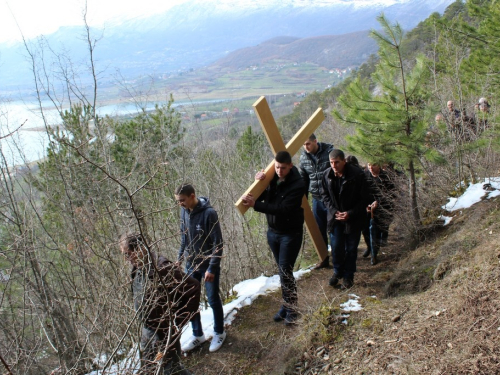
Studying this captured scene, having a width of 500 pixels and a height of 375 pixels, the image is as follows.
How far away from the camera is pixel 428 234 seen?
4.94 metres

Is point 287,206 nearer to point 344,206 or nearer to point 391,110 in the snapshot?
point 344,206

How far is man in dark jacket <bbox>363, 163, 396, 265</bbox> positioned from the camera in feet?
16.2

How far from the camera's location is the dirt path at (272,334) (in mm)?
3295

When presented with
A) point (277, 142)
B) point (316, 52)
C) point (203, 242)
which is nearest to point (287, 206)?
point (203, 242)

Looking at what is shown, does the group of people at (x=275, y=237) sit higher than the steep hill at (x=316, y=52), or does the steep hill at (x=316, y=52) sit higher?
the steep hill at (x=316, y=52)

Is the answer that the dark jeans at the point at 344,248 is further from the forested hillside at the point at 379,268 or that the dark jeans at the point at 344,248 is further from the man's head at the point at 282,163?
the man's head at the point at 282,163

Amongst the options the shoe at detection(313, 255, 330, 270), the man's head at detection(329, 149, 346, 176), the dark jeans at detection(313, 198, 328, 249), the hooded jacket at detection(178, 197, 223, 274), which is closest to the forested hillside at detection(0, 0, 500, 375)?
the shoe at detection(313, 255, 330, 270)

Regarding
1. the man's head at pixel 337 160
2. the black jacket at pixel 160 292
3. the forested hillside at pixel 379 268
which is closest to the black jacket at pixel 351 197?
the man's head at pixel 337 160

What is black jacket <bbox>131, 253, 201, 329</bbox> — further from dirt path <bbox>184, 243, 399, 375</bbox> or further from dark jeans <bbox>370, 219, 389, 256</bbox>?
dark jeans <bbox>370, 219, 389, 256</bbox>

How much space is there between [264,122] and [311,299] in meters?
2.07

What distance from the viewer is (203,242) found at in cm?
370

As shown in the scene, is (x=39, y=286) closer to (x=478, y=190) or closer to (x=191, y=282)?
(x=191, y=282)

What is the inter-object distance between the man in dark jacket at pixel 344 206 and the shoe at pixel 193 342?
1.77 meters

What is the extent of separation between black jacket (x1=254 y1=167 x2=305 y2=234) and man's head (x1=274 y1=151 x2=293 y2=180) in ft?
0.31
